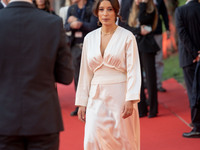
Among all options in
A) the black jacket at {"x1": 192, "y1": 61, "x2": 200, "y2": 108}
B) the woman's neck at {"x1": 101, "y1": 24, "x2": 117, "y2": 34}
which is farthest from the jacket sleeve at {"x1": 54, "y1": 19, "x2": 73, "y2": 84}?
the black jacket at {"x1": 192, "y1": 61, "x2": 200, "y2": 108}

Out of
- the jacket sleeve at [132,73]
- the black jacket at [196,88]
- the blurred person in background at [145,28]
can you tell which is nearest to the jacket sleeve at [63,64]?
the jacket sleeve at [132,73]

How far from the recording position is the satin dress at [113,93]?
159 inches

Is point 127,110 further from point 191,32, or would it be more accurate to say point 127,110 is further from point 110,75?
point 191,32

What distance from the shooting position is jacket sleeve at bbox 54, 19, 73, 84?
9.21 feet

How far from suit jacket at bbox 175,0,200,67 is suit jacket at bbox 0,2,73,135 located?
3493 mm

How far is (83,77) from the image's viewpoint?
13.9 ft

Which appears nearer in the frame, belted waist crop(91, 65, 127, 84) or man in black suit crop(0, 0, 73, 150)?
man in black suit crop(0, 0, 73, 150)

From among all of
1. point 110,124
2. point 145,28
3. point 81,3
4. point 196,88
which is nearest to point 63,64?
point 110,124

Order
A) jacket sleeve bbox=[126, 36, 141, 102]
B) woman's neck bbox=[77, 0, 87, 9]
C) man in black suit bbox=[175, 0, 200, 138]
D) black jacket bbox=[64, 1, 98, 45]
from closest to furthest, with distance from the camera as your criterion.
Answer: jacket sleeve bbox=[126, 36, 141, 102] < man in black suit bbox=[175, 0, 200, 138] < black jacket bbox=[64, 1, 98, 45] < woman's neck bbox=[77, 0, 87, 9]

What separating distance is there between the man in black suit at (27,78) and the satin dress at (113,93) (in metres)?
1.33

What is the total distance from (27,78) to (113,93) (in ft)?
5.08

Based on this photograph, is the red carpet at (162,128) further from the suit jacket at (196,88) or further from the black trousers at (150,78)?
the suit jacket at (196,88)

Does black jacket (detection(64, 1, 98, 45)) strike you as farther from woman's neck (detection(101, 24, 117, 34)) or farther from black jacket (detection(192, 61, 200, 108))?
woman's neck (detection(101, 24, 117, 34))

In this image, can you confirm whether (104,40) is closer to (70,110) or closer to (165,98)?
(70,110)
